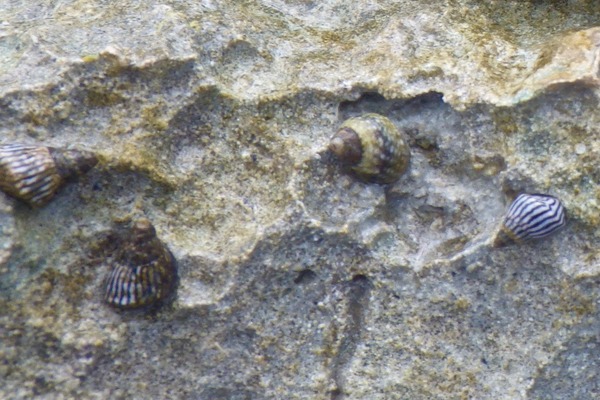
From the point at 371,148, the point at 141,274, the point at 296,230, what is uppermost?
the point at 371,148

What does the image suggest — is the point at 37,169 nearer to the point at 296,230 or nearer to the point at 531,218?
the point at 296,230

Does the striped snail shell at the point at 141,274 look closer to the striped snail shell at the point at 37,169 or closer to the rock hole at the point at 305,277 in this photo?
the striped snail shell at the point at 37,169

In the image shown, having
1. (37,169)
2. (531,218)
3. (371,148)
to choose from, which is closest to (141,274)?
(37,169)

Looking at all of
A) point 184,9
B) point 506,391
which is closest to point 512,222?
point 506,391

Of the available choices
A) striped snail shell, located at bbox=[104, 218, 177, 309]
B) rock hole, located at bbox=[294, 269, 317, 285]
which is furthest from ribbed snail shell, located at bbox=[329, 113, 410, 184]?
striped snail shell, located at bbox=[104, 218, 177, 309]

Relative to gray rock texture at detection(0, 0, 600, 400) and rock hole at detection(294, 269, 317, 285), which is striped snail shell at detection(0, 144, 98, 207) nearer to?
gray rock texture at detection(0, 0, 600, 400)

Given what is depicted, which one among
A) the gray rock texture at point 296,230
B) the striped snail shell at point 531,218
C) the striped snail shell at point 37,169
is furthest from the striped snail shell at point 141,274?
the striped snail shell at point 531,218
